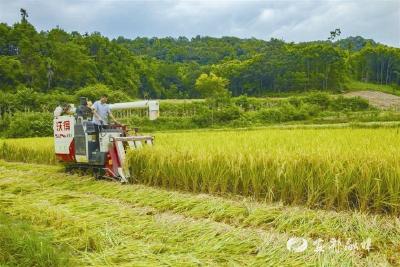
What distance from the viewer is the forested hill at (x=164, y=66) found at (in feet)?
184

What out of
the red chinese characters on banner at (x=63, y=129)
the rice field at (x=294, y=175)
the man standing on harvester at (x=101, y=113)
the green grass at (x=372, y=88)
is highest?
the green grass at (x=372, y=88)

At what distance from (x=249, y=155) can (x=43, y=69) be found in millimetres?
53359

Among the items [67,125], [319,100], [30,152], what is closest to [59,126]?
[67,125]

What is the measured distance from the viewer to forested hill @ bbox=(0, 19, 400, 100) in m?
56.2

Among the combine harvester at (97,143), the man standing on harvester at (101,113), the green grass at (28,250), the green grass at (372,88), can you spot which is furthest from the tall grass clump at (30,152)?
the green grass at (372,88)

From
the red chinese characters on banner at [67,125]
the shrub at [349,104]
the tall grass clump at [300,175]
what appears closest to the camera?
the tall grass clump at [300,175]

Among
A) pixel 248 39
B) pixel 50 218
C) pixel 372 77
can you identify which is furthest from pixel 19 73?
pixel 248 39

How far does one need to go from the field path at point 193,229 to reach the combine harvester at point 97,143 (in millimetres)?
1820

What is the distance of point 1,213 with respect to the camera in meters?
6.61

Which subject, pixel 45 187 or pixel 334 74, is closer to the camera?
pixel 45 187

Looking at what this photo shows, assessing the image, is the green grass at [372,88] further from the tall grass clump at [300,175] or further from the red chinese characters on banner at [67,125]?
the tall grass clump at [300,175]

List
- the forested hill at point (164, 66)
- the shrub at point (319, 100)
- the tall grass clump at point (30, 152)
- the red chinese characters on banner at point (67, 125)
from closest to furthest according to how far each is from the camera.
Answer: the red chinese characters on banner at point (67, 125) → the tall grass clump at point (30, 152) → the shrub at point (319, 100) → the forested hill at point (164, 66)

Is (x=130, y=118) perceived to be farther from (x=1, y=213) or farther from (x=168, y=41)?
(x=168, y=41)

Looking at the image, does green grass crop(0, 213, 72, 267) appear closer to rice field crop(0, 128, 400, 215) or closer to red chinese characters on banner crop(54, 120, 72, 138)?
rice field crop(0, 128, 400, 215)
